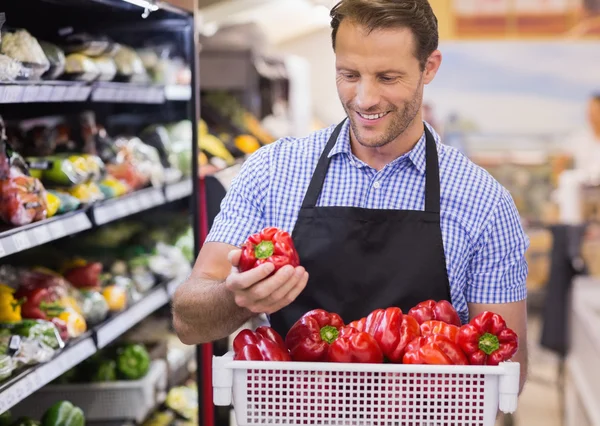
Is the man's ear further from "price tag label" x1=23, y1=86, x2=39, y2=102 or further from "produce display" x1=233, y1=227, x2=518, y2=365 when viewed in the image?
"price tag label" x1=23, y1=86, x2=39, y2=102

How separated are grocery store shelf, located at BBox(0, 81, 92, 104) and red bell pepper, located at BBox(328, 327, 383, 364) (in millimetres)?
1131

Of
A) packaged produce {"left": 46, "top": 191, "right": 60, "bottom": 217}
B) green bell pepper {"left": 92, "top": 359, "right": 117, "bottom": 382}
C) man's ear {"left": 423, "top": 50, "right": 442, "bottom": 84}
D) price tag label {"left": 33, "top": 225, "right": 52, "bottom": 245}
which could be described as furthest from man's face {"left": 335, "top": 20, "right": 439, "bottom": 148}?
green bell pepper {"left": 92, "top": 359, "right": 117, "bottom": 382}

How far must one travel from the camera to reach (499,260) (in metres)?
2.22

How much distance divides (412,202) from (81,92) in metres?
1.23

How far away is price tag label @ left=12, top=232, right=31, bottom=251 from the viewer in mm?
2334

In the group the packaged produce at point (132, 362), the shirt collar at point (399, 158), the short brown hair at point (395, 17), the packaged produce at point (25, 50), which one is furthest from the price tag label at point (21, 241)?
the packaged produce at point (132, 362)

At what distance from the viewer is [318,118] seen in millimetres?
11938

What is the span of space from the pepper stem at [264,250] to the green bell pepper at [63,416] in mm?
1497

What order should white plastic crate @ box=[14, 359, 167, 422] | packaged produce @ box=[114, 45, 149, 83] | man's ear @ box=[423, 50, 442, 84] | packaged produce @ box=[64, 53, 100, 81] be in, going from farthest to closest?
packaged produce @ box=[114, 45, 149, 83] → white plastic crate @ box=[14, 359, 167, 422] → packaged produce @ box=[64, 53, 100, 81] → man's ear @ box=[423, 50, 442, 84]

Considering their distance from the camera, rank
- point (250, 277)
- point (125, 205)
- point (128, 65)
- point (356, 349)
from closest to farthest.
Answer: point (250, 277) < point (356, 349) < point (125, 205) < point (128, 65)

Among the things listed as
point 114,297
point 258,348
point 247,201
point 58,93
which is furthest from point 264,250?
point 114,297

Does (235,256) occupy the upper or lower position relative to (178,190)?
upper

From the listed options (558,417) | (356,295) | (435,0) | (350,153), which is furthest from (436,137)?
(435,0)

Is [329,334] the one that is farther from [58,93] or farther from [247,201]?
[58,93]
